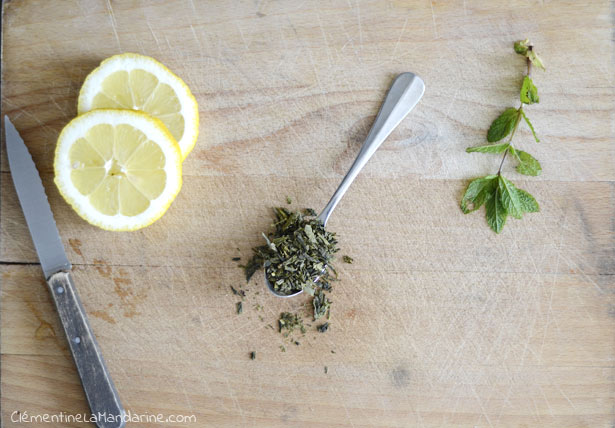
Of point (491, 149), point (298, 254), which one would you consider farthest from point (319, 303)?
point (491, 149)

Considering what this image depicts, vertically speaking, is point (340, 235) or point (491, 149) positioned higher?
point (491, 149)

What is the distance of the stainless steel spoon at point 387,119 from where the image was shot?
5.33 ft

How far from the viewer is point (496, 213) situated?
5.41ft

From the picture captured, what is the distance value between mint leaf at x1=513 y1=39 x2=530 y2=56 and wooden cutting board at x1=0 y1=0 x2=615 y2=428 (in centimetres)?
3

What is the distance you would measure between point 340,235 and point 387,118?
46 cm

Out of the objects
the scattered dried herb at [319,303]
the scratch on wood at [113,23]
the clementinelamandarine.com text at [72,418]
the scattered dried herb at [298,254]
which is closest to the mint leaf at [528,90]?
the scattered dried herb at [298,254]

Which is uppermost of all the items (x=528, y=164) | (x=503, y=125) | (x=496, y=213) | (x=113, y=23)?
(x=113, y=23)

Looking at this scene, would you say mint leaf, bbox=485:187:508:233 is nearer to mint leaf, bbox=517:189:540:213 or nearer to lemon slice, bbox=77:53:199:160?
mint leaf, bbox=517:189:540:213

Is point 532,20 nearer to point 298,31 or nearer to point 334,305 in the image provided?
point 298,31

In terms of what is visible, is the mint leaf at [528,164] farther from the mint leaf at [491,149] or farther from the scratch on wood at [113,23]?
the scratch on wood at [113,23]

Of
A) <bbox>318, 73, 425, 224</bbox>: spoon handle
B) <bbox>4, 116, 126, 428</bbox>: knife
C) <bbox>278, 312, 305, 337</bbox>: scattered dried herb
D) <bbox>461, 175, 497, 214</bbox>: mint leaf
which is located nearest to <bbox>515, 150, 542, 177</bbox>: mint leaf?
<bbox>461, 175, 497, 214</bbox>: mint leaf

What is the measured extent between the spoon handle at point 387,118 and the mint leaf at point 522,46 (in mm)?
366

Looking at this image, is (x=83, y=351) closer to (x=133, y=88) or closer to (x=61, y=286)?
(x=61, y=286)

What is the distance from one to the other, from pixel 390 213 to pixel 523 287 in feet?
1.88
